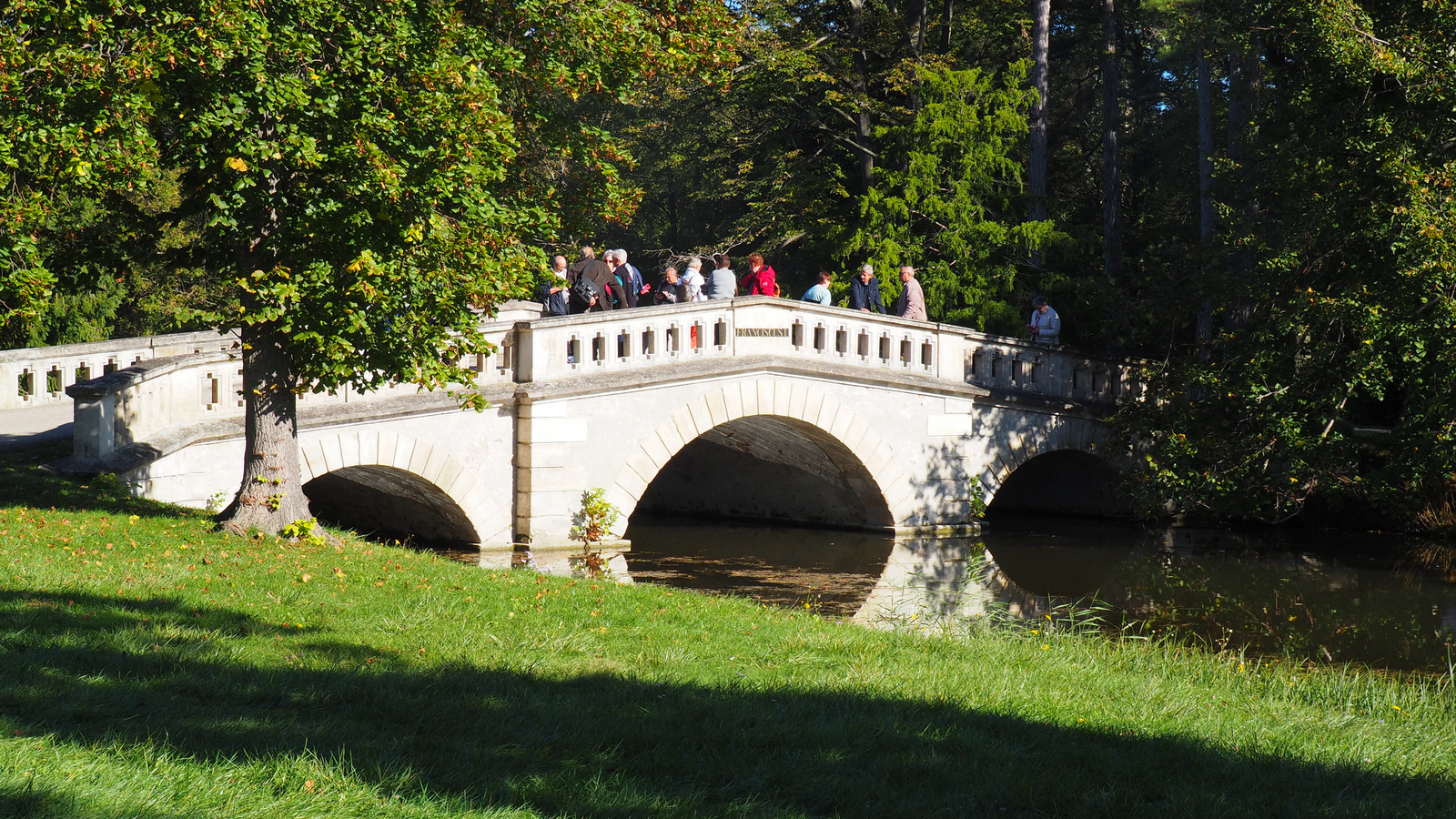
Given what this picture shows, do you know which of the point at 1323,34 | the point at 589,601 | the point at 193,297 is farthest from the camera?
the point at 193,297

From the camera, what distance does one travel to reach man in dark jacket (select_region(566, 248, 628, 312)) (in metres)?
14.5

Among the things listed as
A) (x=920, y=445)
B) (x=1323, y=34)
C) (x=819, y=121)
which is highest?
(x=819, y=121)

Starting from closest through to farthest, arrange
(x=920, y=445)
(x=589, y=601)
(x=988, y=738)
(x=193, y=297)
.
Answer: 1. (x=988, y=738)
2. (x=589, y=601)
3. (x=920, y=445)
4. (x=193, y=297)

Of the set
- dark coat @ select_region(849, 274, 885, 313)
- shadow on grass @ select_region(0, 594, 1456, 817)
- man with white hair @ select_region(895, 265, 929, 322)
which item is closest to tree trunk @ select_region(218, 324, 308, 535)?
shadow on grass @ select_region(0, 594, 1456, 817)

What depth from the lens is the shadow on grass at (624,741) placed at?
3.97 metres

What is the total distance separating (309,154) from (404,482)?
598 cm

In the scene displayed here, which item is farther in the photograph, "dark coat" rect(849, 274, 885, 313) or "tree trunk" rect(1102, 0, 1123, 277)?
"tree trunk" rect(1102, 0, 1123, 277)

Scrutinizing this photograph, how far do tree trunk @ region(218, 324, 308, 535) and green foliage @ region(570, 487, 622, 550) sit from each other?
4396 millimetres

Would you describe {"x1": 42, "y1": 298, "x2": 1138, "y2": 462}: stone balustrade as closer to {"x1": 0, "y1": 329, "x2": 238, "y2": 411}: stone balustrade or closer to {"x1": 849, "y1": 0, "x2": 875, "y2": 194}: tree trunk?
→ {"x1": 0, "y1": 329, "x2": 238, "y2": 411}: stone balustrade

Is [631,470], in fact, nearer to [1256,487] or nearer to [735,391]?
[735,391]

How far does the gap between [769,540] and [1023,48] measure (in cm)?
1414

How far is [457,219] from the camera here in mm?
9109

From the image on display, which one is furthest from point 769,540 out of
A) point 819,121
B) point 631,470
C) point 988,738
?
point 988,738

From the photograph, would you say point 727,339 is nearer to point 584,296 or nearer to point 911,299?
point 584,296
